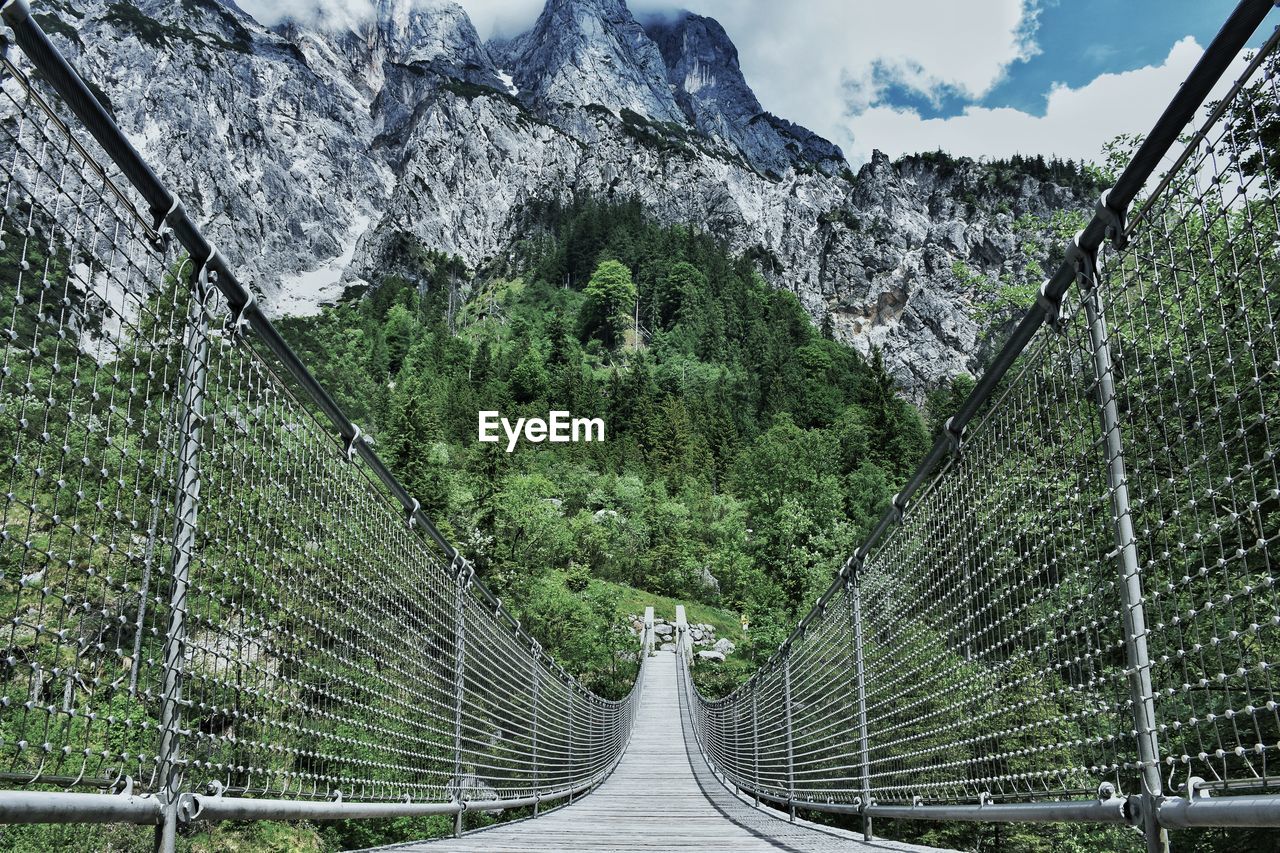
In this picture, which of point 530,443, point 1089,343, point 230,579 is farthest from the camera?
point 530,443

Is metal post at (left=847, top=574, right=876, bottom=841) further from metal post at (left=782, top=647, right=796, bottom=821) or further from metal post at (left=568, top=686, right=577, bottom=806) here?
metal post at (left=568, top=686, right=577, bottom=806)

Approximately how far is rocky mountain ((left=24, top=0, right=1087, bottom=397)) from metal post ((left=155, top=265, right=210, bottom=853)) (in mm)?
83279

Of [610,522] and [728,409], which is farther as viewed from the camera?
[728,409]

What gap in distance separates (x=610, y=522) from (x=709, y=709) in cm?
2448

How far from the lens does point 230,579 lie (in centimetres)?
234

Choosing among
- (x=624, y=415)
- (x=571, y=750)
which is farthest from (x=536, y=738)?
(x=624, y=415)

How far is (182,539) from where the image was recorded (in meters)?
1.91

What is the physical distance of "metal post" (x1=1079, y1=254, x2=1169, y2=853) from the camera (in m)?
1.68

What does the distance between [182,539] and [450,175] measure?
9428 centimetres

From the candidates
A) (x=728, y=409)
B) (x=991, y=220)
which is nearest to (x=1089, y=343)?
(x=728, y=409)

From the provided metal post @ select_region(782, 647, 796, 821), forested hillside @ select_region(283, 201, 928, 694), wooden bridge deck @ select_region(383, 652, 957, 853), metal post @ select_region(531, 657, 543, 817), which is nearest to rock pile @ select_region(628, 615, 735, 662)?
forested hillside @ select_region(283, 201, 928, 694)

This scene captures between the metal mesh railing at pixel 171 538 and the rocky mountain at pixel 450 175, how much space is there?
82205 mm

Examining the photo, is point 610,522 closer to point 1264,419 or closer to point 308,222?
point 1264,419

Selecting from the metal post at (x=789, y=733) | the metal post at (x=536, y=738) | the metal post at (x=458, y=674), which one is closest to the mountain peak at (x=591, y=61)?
the metal post at (x=536, y=738)
